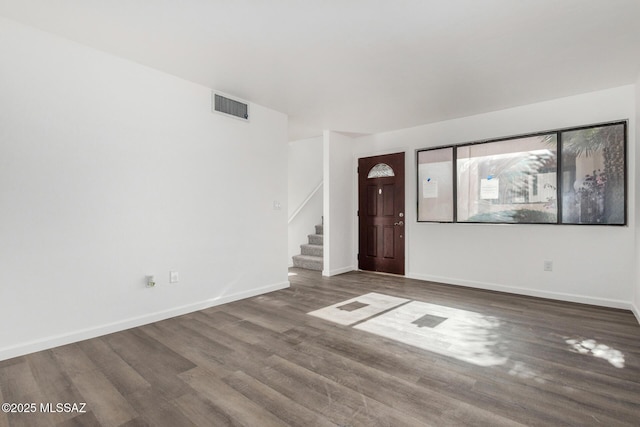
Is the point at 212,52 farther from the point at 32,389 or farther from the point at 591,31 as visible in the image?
the point at 591,31

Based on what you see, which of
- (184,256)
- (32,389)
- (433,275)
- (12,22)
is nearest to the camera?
(32,389)

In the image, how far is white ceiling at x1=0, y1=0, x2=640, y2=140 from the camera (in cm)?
221

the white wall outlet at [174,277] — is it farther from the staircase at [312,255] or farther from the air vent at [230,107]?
the staircase at [312,255]

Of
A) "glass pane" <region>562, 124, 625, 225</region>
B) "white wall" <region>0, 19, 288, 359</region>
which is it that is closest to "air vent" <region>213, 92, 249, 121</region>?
"white wall" <region>0, 19, 288, 359</region>

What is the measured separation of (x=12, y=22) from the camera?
240 cm

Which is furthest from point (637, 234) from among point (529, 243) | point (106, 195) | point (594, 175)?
point (106, 195)

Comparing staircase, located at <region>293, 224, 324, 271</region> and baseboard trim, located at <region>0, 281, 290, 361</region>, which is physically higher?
staircase, located at <region>293, 224, 324, 271</region>

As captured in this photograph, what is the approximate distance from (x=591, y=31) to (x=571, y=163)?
6.13 ft

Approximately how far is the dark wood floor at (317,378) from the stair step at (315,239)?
339cm

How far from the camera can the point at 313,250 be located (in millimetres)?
6387

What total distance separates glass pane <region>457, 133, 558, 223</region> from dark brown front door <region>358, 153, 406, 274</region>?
1062 millimetres

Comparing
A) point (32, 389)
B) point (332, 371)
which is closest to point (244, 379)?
point (332, 371)

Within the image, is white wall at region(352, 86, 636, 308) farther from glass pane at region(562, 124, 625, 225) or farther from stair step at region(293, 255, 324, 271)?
stair step at region(293, 255, 324, 271)

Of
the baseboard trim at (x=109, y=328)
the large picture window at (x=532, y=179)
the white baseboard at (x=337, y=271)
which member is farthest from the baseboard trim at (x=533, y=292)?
the baseboard trim at (x=109, y=328)
